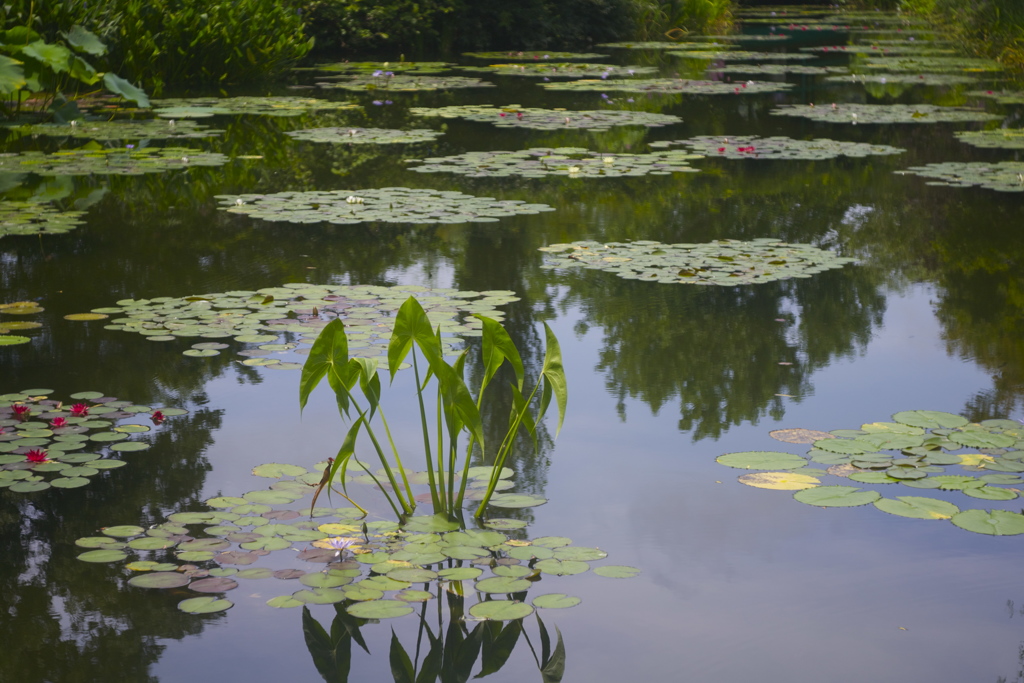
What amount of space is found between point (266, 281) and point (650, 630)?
9.84 ft

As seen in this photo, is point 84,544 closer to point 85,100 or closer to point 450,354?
point 450,354

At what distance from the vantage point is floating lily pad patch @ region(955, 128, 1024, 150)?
346 inches

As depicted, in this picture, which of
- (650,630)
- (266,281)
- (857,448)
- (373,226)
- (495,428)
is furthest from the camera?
(373,226)

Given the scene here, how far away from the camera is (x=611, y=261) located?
517 cm

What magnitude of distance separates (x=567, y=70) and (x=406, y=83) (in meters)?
2.91

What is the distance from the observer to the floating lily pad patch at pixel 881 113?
1040 cm

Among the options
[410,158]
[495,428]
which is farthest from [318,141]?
[495,428]

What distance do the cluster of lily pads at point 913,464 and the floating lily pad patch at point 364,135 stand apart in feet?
20.7

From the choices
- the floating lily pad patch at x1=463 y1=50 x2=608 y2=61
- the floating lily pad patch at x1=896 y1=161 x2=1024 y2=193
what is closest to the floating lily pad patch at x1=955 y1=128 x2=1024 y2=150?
the floating lily pad patch at x1=896 y1=161 x2=1024 y2=193

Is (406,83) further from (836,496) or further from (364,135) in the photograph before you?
(836,496)

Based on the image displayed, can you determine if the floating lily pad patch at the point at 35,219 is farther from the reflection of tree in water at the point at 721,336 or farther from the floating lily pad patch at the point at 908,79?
the floating lily pad patch at the point at 908,79

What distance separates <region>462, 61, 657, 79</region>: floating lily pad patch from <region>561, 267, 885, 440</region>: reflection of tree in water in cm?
1032

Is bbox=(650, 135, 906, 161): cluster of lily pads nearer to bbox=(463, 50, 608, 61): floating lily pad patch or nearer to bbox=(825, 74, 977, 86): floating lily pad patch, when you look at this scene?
bbox=(825, 74, 977, 86): floating lily pad patch

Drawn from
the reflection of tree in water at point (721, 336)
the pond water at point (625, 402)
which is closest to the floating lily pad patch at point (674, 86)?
the pond water at point (625, 402)
